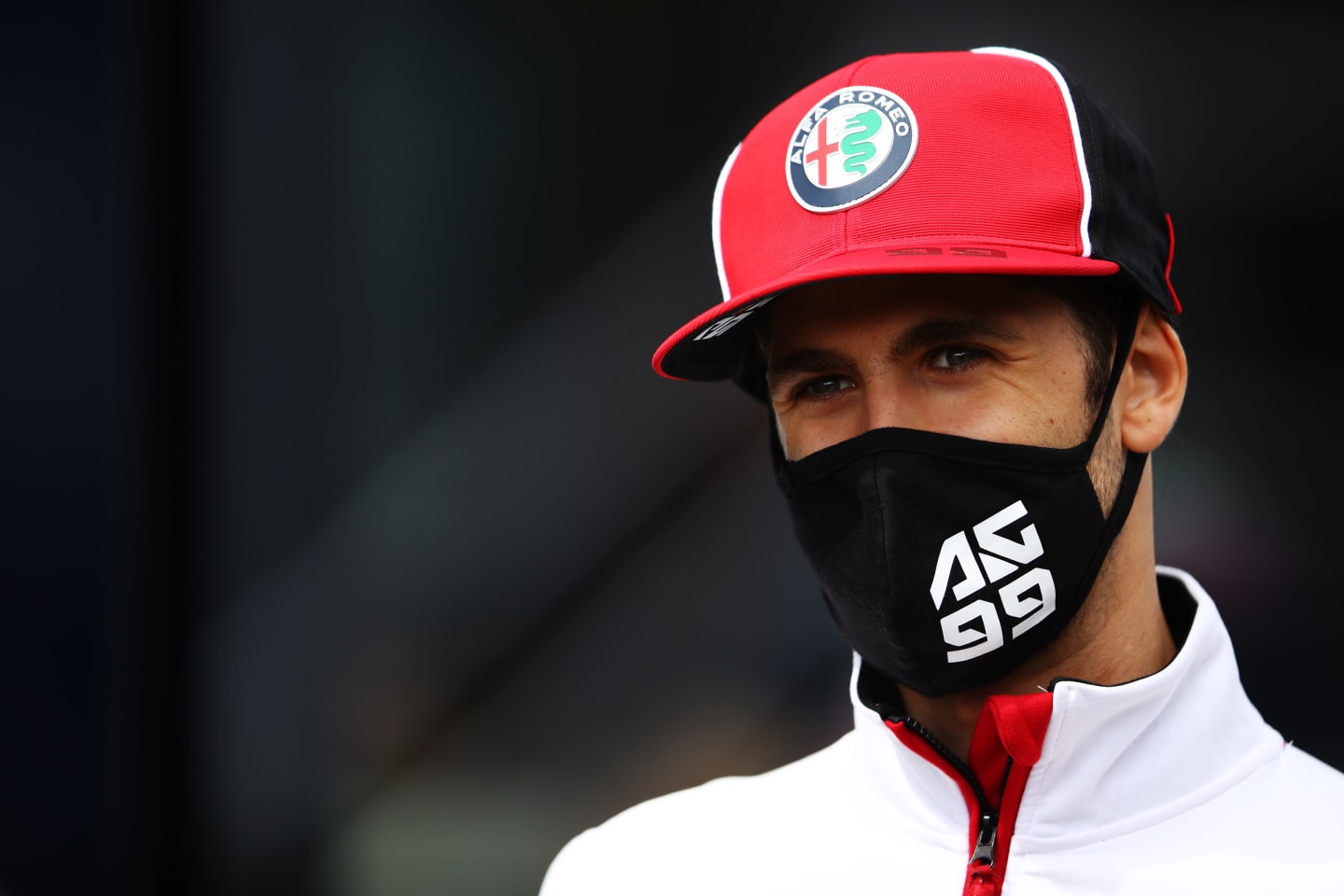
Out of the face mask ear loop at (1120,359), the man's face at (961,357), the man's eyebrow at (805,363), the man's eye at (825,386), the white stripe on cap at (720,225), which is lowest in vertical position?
the face mask ear loop at (1120,359)

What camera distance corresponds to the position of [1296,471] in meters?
3.02

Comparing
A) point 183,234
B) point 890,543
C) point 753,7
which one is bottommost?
point 890,543

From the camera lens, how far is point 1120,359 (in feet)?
5.08

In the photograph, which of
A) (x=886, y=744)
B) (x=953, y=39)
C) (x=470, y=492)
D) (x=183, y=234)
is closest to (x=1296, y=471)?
(x=953, y=39)

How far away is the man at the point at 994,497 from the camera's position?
1.38 meters

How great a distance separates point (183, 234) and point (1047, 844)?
8.54 feet

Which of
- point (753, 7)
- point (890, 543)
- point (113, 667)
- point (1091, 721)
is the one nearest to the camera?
point (1091, 721)

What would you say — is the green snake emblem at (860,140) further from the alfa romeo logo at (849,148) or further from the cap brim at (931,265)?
the cap brim at (931,265)

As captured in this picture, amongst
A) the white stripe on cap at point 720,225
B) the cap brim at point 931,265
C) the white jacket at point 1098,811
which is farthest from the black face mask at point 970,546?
the white stripe on cap at point 720,225

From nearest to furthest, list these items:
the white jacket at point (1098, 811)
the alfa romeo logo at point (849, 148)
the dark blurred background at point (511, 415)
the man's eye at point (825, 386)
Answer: the white jacket at point (1098, 811)
the alfa romeo logo at point (849, 148)
the man's eye at point (825, 386)
the dark blurred background at point (511, 415)

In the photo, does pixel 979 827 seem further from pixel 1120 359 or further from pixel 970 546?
pixel 1120 359

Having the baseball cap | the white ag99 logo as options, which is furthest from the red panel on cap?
the white ag99 logo

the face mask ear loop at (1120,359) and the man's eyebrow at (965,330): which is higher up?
the man's eyebrow at (965,330)

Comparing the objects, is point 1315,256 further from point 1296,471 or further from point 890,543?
point 890,543
